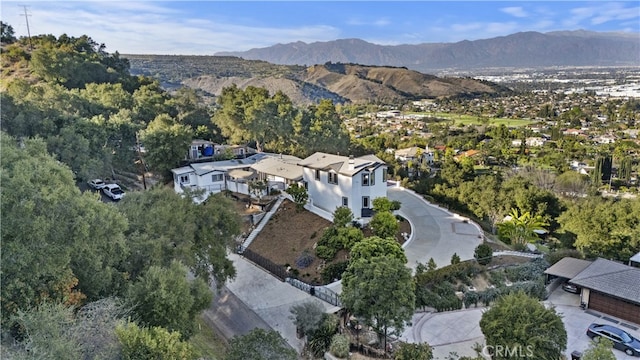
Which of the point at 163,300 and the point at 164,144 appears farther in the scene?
the point at 164,144

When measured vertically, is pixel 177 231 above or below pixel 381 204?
above

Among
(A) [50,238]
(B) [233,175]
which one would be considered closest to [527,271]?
(B) [233,175]

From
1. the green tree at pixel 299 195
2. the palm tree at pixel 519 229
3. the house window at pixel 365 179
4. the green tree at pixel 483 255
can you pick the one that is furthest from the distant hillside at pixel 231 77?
the green tree at pixel 483 255

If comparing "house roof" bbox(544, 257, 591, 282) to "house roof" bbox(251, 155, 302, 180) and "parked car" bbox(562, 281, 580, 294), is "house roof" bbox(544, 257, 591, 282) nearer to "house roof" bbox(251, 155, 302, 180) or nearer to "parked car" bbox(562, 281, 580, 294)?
"parked car" bbox(562, 281, 580, 294)

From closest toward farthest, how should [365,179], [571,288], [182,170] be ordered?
1. [571,288]
2. [365,179]
3. [182,170]

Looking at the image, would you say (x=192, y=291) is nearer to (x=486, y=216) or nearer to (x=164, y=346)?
(x=164, y=346)

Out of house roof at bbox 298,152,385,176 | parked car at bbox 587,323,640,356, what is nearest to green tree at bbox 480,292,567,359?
parked car at bbox 587,323,640,356

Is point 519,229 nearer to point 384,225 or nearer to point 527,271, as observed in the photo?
point 527,271
